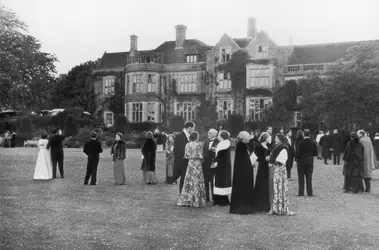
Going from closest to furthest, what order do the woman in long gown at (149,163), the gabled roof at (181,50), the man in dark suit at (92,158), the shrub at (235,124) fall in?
the man in dark suit at (92,158)
the woman in long gown at (149,163)
the shrub at (235,124)
the gabled roof at (181,50)

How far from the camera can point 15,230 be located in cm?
873

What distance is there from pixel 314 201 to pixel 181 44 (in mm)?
40330

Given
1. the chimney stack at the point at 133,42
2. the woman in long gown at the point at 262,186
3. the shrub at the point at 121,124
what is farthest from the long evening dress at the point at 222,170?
the chimney stack at the point at 133,42

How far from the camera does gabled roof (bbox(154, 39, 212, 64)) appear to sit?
165 ft

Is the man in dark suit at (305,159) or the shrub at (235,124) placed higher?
the shrub at (235,124)

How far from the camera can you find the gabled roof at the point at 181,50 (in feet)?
165

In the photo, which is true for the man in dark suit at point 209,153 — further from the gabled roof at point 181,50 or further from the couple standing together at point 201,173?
the gabled roof at point 181,50

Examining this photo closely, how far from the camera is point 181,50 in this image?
169 feet

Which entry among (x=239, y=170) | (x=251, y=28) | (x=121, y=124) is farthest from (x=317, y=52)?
(x=239, y=170)

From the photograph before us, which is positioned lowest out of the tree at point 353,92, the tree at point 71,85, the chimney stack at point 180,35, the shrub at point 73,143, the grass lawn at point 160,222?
the grass lawn at point 160,222

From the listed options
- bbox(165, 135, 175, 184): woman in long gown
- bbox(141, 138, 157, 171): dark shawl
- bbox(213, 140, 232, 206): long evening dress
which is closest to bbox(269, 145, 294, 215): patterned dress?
bbox(213, 140, 232, 206): long evening dress

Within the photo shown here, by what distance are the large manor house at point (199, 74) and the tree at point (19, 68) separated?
67.2 ft

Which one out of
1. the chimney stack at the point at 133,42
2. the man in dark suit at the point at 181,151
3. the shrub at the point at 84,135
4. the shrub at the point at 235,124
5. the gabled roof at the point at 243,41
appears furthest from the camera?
the chimney stack at the point at 133,42

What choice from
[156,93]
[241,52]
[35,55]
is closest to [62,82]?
[156,93]
